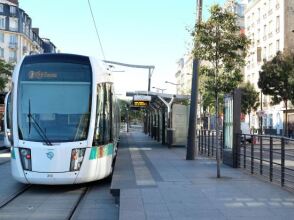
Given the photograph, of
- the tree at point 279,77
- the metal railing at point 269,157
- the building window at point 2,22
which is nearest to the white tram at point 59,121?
the metal railing at point 269,157

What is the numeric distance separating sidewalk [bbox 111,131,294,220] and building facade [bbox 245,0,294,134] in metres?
48.5

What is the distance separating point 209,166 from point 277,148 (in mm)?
5501

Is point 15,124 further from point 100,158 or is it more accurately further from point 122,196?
point 122,196

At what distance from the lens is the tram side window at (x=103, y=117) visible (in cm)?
1295

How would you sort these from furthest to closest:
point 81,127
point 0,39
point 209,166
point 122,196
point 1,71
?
1. point 0,39
2. point 1,71
3. point 209,166
4. point 81,127
5. point 122,196

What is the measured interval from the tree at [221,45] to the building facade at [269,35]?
47300 millimetres

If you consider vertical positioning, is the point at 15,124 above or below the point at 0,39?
below

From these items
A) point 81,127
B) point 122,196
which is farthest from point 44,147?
point 122,196

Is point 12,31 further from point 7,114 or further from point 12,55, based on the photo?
point 7,114

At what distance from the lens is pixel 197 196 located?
10117 millimetres

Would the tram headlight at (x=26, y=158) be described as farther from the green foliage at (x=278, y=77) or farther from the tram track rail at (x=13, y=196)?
the green foliage at (x=278, y=77)

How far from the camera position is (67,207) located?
10.5 metres

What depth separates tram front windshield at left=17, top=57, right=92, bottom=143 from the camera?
12.5m

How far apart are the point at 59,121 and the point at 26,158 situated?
3.74 feet
